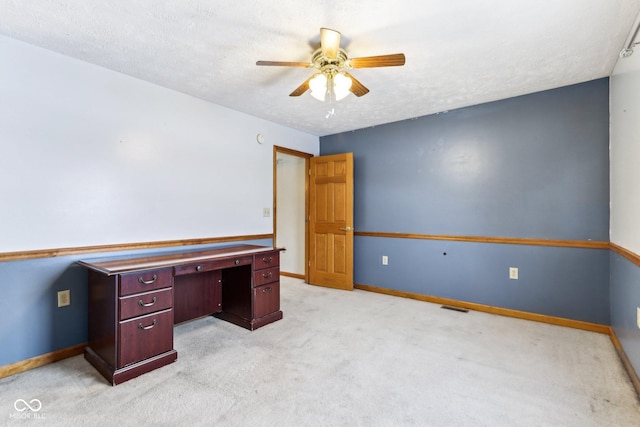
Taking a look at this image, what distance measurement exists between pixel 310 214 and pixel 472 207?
222 centimetres

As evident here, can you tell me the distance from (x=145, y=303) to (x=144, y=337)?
→ 0.23 metres

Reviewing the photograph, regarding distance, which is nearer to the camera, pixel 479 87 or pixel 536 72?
pixel 536 72

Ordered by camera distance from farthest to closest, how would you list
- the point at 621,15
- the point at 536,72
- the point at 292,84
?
the point at 292,84 < the point at 536,72 < the point at 621,15

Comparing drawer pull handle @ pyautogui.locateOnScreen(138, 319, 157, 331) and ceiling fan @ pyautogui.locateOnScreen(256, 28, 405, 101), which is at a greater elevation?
ceiling fan @ pyautogui.locateOnScreen(256, 28, 405, 101)

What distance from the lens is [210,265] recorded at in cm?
248

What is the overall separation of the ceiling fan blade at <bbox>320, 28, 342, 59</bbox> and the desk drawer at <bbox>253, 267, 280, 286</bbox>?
1.96 metres

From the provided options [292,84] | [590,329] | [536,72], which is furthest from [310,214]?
[590,329]

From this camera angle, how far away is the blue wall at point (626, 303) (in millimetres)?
1900

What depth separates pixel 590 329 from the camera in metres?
2.78

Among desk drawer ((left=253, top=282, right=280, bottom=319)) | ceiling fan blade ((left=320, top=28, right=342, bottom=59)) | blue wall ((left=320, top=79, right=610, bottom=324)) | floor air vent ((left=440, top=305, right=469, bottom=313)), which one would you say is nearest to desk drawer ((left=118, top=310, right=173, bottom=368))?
desk drawer ((left=253, top=282, right=280, bottom=319))

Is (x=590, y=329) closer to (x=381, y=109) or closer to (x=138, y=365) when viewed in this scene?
(x=381, y=109)

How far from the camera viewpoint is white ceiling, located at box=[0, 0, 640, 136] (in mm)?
1757

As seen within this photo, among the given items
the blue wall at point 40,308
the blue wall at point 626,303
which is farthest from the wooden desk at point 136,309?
the blue wall at point 626,303

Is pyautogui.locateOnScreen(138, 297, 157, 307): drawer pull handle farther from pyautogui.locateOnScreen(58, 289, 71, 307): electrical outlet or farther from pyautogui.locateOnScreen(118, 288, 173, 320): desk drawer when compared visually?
pyautogui.locateOnScreen(58, 289, 71, 307): electrical outlet
